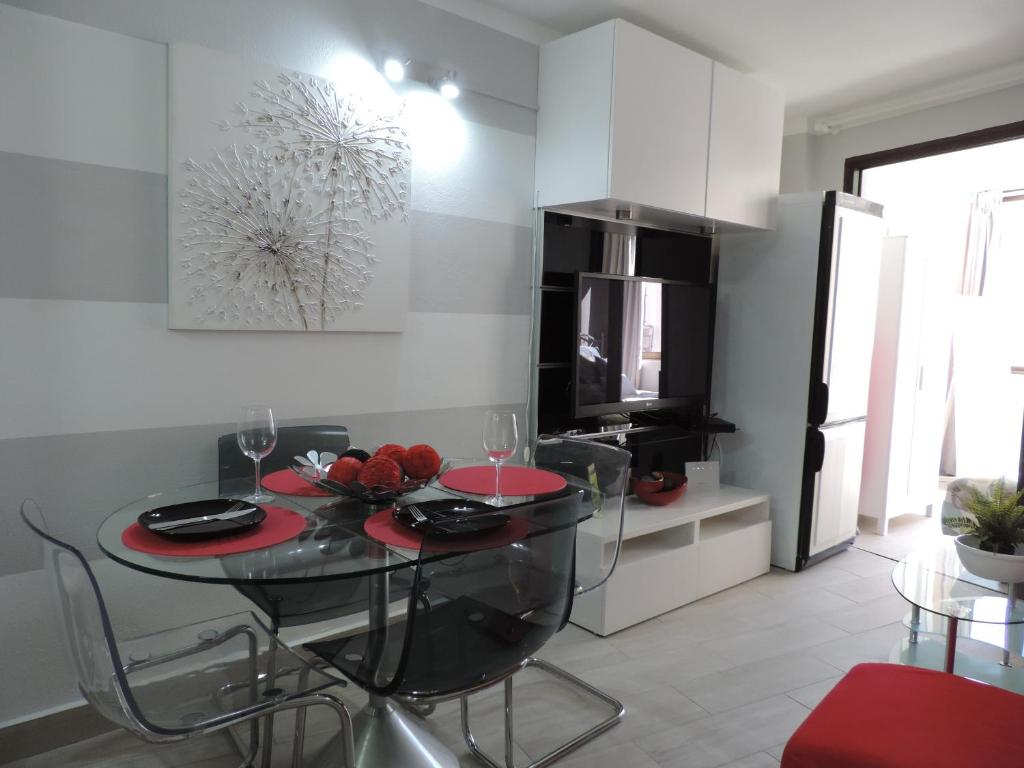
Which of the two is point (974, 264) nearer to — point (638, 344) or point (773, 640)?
point (638, 344)

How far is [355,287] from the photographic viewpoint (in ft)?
8.81

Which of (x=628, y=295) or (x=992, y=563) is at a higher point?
(x=628, y=295)

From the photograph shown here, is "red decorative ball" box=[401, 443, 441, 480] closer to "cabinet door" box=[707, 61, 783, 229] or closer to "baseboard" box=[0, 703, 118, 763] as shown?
"baseboard" box=[0, 703, 118, 763]

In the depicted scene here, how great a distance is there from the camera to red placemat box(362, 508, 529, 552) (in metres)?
1.49

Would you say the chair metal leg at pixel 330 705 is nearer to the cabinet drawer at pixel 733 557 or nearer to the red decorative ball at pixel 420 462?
the red decorative ball at pixel 420 462

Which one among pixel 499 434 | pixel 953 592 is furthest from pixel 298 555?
pixel 953 592

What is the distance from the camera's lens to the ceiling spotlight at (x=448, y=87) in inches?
110

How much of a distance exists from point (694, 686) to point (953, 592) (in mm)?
876

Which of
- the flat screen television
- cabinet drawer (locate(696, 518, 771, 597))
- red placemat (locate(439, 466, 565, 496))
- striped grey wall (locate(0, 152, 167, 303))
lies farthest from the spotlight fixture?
cabinet drawer (locate(696, 518, 771, 597))

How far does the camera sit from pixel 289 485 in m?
1.99

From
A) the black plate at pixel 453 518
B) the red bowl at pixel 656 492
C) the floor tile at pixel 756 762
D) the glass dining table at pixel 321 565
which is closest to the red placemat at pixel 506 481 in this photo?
the glass dining table at pixel 321 565

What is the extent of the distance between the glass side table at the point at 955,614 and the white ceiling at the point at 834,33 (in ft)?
7.14

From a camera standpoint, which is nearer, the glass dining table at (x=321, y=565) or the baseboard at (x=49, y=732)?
the glass dining table at (x=321, y=565)

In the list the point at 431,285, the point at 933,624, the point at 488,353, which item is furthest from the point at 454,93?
the point at 933,624
